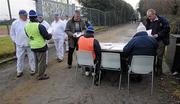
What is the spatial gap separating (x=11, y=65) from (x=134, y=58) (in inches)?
223

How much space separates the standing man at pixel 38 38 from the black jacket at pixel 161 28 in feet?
9.88

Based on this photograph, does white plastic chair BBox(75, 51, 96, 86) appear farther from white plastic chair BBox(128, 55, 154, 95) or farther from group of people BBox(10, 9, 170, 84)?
white plastic chair BBox(128, 55, 154, 95)

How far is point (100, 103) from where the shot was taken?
19.1 ft

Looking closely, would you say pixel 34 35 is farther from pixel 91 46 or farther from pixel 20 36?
pixel 91 46

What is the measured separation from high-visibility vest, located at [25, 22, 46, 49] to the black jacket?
3.16 m

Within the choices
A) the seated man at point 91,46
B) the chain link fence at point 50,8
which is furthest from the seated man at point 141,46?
the chain link fence at point 50,8

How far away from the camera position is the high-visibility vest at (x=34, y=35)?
7453 millimetres

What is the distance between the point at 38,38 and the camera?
760 cm

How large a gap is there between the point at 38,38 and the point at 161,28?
11.3 ft

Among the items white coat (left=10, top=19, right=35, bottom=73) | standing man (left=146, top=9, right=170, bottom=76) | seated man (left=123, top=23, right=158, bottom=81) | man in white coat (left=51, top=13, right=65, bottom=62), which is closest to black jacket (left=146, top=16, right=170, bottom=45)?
standing man (left=146, top=9, right=170, bottom=76)

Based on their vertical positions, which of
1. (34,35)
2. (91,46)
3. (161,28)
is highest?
(161,28)

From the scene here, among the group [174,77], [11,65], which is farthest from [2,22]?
[174,77]

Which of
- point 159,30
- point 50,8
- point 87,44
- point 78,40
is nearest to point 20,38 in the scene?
point 78,40

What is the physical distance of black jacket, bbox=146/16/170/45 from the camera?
7.45 metres
